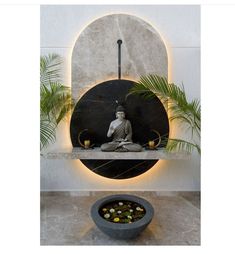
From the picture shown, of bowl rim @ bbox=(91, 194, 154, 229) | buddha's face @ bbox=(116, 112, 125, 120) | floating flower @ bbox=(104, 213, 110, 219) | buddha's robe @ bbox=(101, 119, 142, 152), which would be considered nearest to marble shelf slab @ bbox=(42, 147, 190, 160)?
buddha's robe @ bbox=(101, 119, 142, 152)

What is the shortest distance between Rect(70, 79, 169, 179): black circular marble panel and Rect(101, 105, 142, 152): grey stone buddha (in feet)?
0.39

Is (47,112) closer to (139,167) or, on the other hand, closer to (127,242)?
(139,167)

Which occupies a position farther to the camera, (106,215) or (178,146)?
(178,146)

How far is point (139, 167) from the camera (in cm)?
294

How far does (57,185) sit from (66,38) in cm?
218

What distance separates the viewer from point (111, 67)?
286 centimetres

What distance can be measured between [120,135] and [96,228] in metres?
1.20

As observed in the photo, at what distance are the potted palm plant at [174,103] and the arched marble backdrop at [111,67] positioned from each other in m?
0.13

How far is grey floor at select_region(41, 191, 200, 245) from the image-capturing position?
2027 mm

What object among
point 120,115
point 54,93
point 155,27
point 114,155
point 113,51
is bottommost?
point 114,155

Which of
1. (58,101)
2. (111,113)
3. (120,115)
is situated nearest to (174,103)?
(120,115)

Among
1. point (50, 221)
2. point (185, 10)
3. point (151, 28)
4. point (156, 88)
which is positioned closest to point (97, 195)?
point (50, 221)

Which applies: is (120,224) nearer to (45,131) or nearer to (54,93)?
(45,131)

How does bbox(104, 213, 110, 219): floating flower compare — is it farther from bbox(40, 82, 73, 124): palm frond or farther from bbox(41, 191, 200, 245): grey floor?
bbox(40, 82, 73, 124): palm frond
